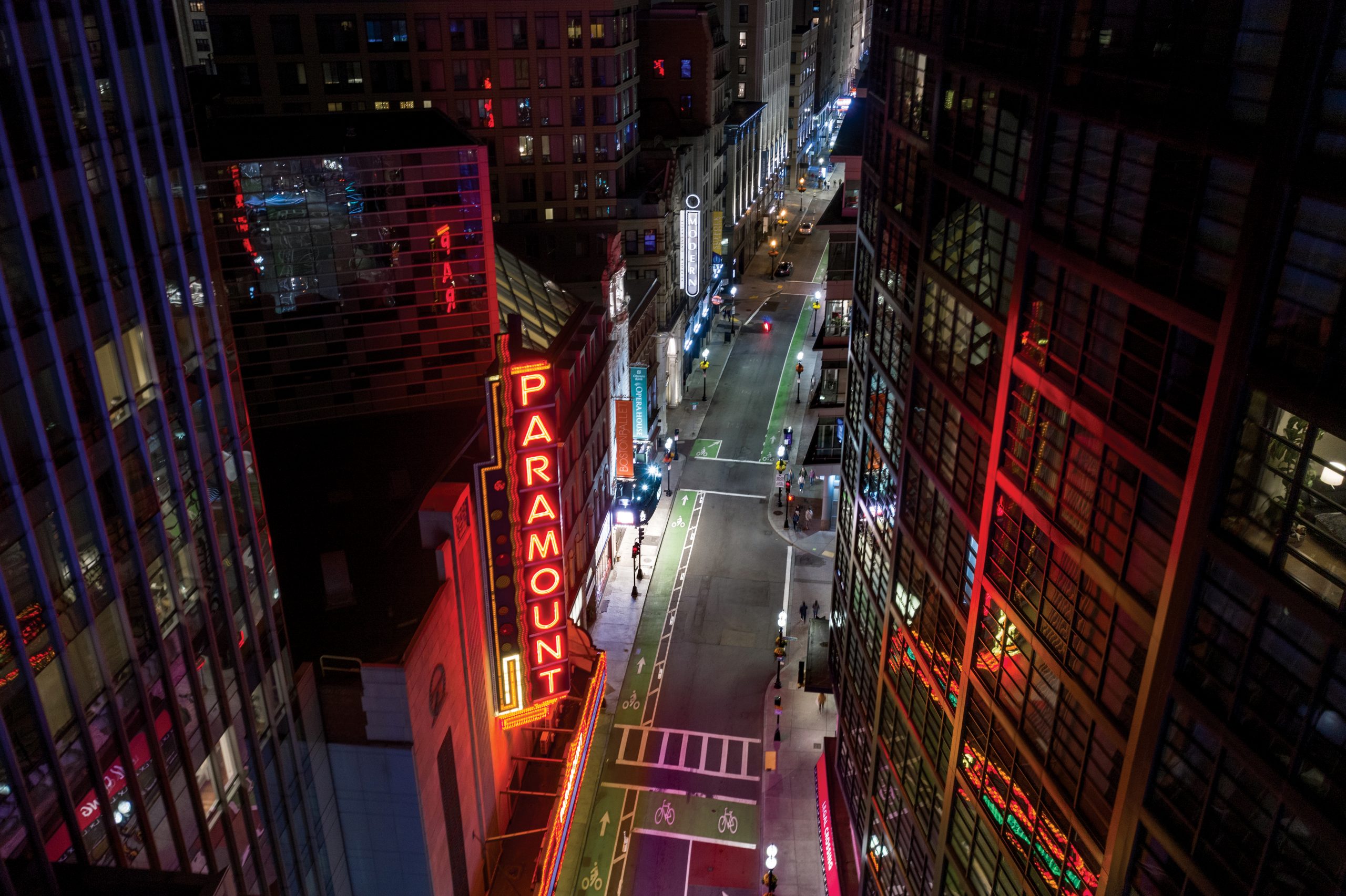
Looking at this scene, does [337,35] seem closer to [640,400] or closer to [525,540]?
[640,400]

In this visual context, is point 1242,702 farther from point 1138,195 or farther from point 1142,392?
point 1138,195

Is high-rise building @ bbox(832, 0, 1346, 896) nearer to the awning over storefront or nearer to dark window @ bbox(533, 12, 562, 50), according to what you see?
the awning over storefront

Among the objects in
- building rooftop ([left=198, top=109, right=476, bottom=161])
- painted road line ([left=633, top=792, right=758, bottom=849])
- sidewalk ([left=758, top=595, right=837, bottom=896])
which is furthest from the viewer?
painted road line ([left=633, top=792, right=758, bottom=849])

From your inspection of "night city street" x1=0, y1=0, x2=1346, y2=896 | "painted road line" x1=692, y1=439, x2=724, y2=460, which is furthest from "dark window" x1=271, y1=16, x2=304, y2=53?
"painted road line" x1=692, y1=439, x2=724, y2=460

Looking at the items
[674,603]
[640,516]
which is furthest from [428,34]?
[674,603]

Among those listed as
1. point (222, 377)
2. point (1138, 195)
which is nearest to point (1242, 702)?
point (1138, 195)
